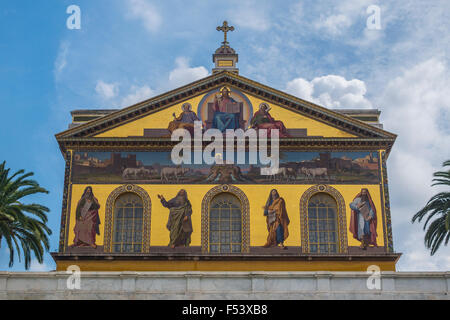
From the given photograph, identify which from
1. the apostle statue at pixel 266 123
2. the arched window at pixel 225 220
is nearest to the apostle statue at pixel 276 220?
the arched window at pixel 225 220

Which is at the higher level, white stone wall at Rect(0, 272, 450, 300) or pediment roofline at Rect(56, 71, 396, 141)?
pediment roofline at Rect(56, 71, 396, 141)

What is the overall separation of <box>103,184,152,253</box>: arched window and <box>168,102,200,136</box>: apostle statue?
4072mm

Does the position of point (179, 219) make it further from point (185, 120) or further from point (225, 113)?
point (225, 113)

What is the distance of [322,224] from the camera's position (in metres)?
39.0

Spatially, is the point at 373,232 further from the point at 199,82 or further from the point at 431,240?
the point at 199,82

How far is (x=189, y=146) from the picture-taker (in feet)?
131

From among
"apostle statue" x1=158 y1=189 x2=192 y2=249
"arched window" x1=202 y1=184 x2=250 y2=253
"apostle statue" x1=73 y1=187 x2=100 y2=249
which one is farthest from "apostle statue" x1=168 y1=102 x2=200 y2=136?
"apostle statue" x1=73 y1=187 x2=100 y2=249

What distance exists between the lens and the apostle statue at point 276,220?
38.2 metres

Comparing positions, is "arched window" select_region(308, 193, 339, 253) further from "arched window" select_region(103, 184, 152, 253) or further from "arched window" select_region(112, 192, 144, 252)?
"arched window" select_region(112, 192, 144, 252)

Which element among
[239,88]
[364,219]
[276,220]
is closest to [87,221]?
[276,220]

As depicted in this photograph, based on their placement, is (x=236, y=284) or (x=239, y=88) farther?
(x=239, y=88)

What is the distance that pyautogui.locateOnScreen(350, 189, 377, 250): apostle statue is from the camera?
3825cm

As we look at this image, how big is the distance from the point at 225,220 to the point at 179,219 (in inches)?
99.3
